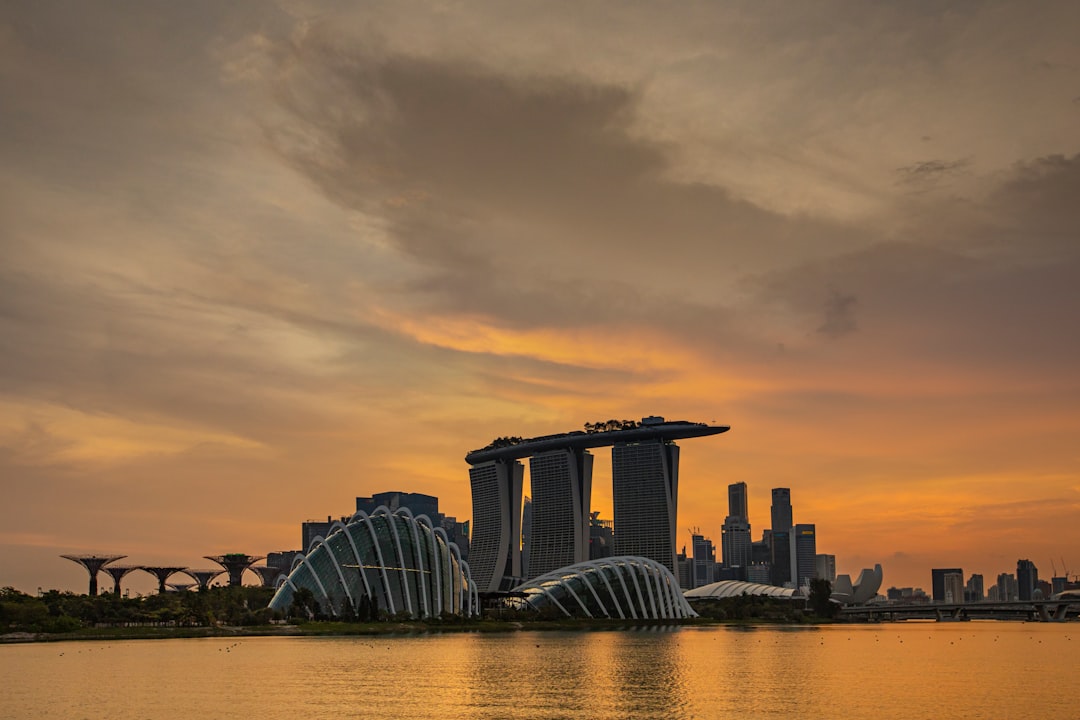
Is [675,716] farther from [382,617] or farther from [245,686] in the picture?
[382,617]

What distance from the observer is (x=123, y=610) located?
167125mm

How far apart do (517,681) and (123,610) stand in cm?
10277

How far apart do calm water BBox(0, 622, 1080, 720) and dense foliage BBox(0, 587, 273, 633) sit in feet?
53.4

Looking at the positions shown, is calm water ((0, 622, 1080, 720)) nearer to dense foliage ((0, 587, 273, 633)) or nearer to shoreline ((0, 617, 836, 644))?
shoreline ((0, 617, 836, 644))

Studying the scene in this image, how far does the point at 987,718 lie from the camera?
66438mm

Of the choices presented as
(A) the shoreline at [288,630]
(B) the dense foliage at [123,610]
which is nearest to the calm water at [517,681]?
(A) the shoreline at [288,630]

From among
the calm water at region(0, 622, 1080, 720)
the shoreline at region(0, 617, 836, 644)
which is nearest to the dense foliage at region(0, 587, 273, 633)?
the shoreline at region(0, 617, 836, 644)

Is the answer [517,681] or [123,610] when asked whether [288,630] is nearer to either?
[123,610]

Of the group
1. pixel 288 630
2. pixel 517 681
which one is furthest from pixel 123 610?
pixel 517 681

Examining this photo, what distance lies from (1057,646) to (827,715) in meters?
113

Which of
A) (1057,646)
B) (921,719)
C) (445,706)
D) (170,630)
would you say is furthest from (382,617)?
(921,719)

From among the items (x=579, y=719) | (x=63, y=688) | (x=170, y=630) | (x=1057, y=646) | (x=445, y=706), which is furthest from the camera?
(x=1057, y=646)

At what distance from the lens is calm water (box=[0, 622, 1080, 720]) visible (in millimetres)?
68250

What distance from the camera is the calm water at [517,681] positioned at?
6825 centimetres
